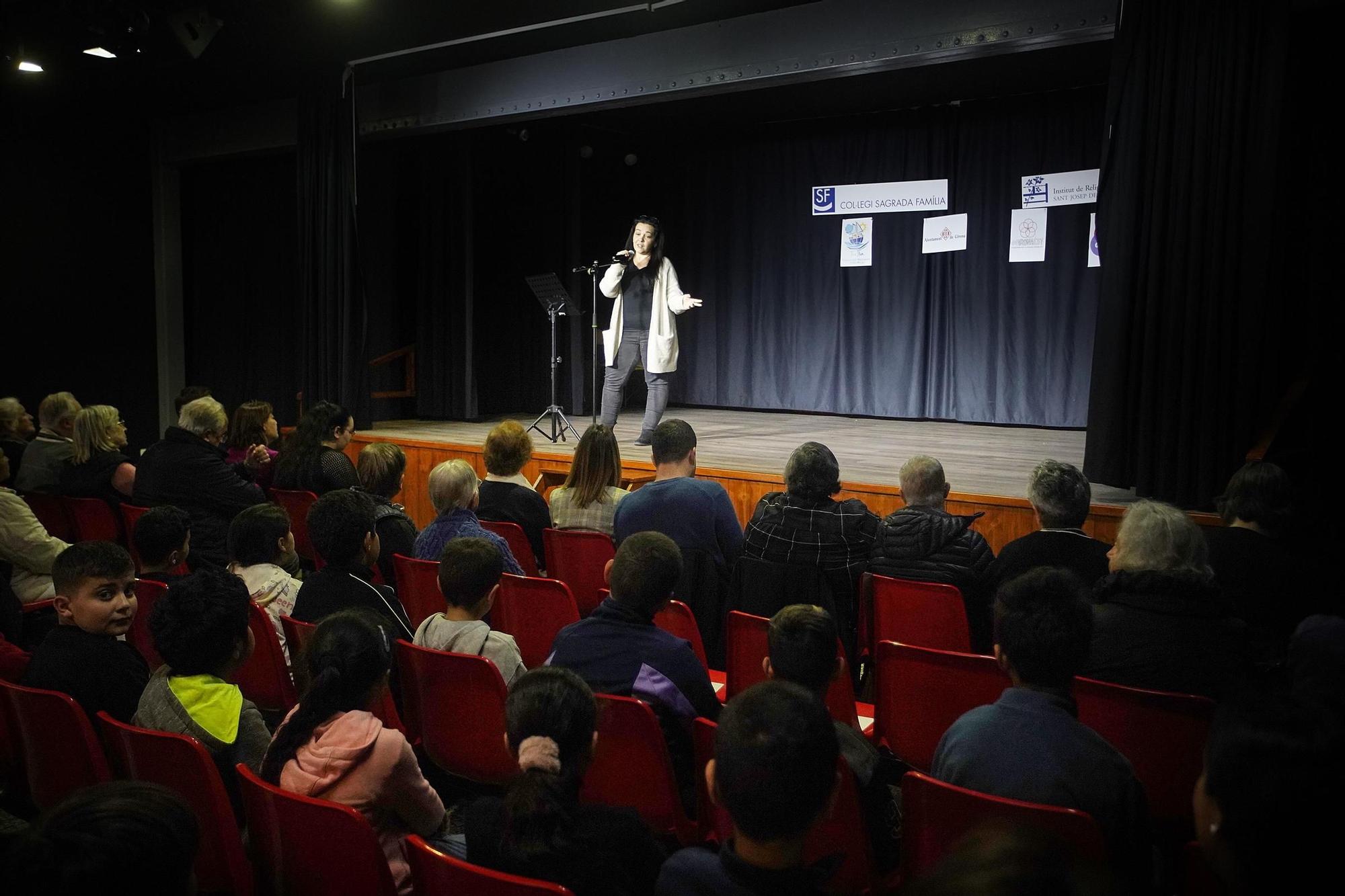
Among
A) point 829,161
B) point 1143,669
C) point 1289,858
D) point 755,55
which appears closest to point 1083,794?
point 1289,858

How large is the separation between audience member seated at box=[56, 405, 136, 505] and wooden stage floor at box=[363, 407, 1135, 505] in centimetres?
271

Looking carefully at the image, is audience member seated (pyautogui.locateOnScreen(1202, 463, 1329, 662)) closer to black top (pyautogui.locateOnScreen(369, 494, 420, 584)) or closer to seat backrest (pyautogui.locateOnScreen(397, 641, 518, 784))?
seat backrest (pyautogui.locateOnScreen(397, 641, 518, 784))

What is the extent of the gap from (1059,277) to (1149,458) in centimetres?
480

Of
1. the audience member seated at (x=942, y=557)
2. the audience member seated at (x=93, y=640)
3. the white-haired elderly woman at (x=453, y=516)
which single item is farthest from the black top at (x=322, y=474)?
the audience member seated at (x=942, y=557)

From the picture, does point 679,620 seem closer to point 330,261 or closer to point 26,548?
point 26,548

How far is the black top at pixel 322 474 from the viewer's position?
4832 mm

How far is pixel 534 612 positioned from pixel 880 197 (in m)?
7.89

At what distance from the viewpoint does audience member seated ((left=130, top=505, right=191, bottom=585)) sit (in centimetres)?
326

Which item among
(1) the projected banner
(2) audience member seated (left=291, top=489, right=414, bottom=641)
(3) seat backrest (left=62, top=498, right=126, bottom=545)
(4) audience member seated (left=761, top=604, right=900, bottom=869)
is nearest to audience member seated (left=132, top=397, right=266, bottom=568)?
(3) seat backrest (left=62, top=498, right=126, bottom=545)

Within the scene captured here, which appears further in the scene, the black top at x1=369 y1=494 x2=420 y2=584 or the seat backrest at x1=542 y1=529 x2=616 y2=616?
the seat backrest at x1=542 y1=529 x2=616 y2=616

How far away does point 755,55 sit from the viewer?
6.45m

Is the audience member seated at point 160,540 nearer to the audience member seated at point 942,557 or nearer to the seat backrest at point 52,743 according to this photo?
the seat backrest at point 52,743

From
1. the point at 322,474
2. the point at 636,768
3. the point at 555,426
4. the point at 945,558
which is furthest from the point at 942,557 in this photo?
the point at 555,426

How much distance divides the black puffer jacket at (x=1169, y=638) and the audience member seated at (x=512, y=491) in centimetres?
237
